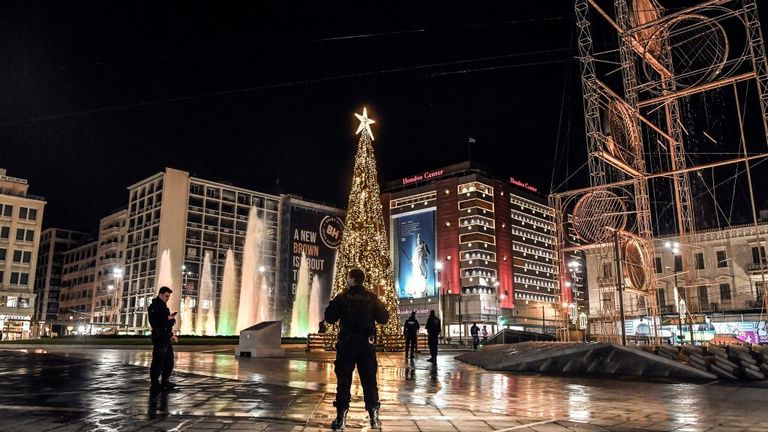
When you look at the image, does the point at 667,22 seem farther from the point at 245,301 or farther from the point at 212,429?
the point at 245,301

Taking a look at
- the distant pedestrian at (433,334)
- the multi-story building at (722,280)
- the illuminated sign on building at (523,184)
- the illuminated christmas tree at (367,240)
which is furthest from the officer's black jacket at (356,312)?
the illuminated sign on building at (523,184)

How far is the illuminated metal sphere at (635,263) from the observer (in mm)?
30531

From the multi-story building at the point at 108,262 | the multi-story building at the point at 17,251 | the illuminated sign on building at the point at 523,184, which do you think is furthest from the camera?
the illuminated sign on building at the point at 523,184

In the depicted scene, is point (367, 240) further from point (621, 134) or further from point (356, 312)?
point (621, 134)

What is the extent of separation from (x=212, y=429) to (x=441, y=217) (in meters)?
102

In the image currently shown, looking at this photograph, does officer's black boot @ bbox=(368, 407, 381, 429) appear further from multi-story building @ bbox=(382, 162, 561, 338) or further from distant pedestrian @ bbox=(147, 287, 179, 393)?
multi-story building @ bbox=(382, 162, 561, 338)

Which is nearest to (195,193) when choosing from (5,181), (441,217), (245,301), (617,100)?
(5,181)

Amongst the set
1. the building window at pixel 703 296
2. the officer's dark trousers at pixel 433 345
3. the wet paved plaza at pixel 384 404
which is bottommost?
the wet paved plaza at pixel 384 404

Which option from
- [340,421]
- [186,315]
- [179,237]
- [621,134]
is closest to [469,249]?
[179,237]

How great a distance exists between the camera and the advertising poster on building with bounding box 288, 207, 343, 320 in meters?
94.0

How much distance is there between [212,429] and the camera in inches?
214

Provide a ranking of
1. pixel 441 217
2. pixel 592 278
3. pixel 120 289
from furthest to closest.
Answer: pixel 441 217
pixel 120 289
pixel 592 278

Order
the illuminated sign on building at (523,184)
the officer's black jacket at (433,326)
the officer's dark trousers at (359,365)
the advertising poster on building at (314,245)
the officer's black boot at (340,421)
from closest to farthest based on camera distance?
the officer's black boot at (340,421)
the officer's dark trousers at (359,365)
the officer's black jacket at (433,326)
the advertising poster on building at (314,245)
the illuminated sign on building at (523,184)

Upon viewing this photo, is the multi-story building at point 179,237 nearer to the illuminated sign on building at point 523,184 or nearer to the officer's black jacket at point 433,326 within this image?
the illuminated sign on building at point 523,184
